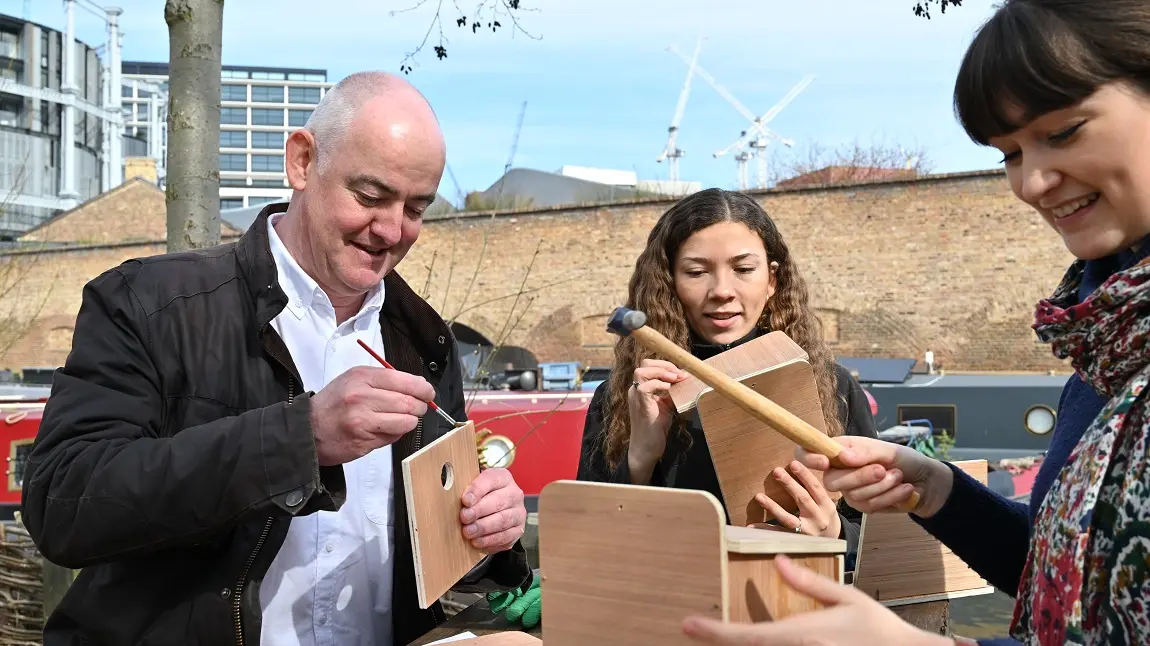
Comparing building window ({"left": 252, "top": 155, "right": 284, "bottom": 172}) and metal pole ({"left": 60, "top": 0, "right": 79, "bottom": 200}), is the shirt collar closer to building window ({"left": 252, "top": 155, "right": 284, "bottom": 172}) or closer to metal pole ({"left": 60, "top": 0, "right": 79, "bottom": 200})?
metal pole ({"left": 60, "top": 0, "right": 79, "bottom": 200})

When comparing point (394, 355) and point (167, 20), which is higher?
point (167, 20)

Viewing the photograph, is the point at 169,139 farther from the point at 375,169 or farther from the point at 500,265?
the point at 500,265

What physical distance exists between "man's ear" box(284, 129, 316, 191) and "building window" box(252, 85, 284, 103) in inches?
3556

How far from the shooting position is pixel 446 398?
2.12 meters

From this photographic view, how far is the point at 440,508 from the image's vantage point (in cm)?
151

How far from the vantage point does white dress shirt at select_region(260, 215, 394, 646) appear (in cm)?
175

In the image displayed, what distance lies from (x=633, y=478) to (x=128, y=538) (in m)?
1.07

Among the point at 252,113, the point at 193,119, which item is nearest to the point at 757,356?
the point at 193,119

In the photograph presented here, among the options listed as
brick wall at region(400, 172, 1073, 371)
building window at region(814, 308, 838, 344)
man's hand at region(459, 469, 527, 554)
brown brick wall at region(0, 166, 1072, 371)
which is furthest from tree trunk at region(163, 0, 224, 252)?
building window at region(814, 308, 838, 344)

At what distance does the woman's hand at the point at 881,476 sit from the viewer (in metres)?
1.34

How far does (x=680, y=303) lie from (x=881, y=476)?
1.05 metres

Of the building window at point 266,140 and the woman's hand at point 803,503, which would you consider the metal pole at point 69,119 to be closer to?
the building window at point 266,140

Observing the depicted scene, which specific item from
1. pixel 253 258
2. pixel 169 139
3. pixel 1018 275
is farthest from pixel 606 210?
pixel 253 258

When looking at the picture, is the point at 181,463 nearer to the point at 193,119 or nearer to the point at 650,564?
the point at 650,564
